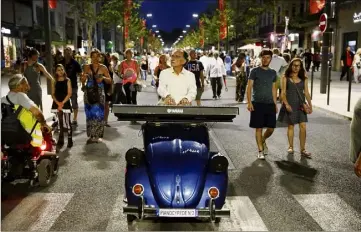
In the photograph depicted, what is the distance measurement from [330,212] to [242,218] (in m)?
1.04

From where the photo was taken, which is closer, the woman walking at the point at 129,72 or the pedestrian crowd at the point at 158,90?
the pedestrian crowd at the point at 158,90

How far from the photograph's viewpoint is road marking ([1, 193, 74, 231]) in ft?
15.7

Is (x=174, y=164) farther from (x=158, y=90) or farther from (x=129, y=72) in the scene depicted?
(x=129, y=72)

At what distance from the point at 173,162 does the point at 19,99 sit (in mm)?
2538

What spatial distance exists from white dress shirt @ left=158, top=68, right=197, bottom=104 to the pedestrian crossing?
1.38 meters

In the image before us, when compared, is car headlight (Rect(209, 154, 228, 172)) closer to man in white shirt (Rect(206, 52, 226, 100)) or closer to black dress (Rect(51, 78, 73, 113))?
black dress (Rect(51, 78, 73, 113))

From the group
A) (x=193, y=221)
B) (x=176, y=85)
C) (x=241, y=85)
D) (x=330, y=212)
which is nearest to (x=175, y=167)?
(x=193, y=221)

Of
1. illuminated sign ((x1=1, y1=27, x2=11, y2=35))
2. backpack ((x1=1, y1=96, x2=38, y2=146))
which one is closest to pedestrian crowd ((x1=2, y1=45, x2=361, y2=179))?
backpack ((x1=1, y1=96, x2=38, y2=146))

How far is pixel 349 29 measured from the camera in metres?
35.5

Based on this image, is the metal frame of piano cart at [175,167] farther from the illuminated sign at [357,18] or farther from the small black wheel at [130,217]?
the illuminated sign at [357,18]

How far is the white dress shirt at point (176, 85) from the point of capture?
581cm

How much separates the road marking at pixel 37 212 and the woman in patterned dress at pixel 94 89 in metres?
3.31

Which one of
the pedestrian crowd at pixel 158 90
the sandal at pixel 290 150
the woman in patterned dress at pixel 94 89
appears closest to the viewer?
the pedestrian crowd at pixel 158 90

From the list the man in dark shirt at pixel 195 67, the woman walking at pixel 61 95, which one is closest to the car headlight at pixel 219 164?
the woman walking at pixel 61 95
